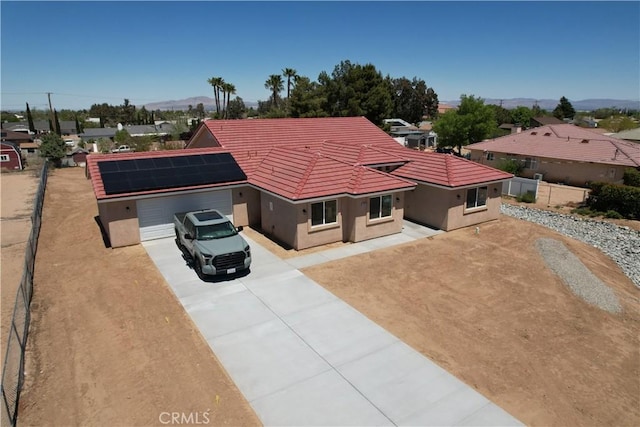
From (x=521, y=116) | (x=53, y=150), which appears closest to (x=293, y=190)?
(x=53, y=150)

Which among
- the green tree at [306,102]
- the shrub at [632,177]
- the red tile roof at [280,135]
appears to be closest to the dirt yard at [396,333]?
the red tile roof at [280,135]

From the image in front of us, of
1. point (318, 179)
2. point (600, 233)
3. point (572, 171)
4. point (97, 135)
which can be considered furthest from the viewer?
point (97, 135)

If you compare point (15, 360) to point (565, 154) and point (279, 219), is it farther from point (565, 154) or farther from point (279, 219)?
point (565, 154)

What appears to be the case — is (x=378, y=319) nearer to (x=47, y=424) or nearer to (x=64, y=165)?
(x=47, y=424)

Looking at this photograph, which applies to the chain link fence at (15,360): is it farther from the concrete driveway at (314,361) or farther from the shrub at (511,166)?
the shrub at (511,166)

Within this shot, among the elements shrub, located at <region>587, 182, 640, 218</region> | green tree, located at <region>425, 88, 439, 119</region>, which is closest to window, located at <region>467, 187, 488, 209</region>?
shrub, located at <region>587, 182, 640, 218</region>

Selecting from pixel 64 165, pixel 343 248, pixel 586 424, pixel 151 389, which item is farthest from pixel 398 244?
pixel 64 165

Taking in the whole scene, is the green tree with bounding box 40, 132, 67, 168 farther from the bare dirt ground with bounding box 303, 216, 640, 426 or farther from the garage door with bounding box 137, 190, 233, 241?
the bare dirt ground with bounding box 303, 216, 640, 426

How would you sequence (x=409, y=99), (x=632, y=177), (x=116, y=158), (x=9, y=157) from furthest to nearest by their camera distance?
(x=409, y=99) < (x=9, y=157) < (x=632, y=177) < (x=116, y=158)
